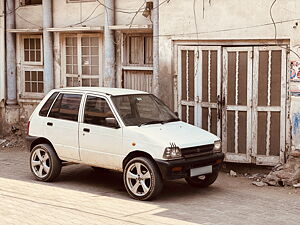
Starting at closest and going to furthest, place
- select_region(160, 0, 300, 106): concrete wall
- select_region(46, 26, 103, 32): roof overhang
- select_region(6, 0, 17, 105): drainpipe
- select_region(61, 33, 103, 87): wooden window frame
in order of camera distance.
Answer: select_region(160, 0, 300, 106): concrete wall → select_region(46, 26, 103, 32): roof overhang → select_region(61, 33, 103, 87): wooden window frame → select_region(6, 0, 17, 105): drainpipe

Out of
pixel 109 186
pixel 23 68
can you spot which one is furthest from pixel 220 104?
pixel 23 68

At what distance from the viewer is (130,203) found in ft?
31.3

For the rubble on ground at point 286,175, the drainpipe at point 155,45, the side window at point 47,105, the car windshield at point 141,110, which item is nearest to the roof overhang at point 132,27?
the drainpipe at point 155,45

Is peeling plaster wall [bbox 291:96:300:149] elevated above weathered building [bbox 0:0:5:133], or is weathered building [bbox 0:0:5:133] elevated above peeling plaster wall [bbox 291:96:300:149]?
weathered building [bbox 0:0:5:133]

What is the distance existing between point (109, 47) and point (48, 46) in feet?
6.74

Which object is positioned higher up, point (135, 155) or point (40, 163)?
point (135, 155)

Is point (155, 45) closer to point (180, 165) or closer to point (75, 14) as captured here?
point (75, 14)

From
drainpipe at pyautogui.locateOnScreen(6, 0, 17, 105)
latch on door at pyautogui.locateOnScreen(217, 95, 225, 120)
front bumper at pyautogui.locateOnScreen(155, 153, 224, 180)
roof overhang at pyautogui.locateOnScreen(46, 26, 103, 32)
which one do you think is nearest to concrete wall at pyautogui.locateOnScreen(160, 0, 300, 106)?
latch on door at pyautogui.locateOnScreen(217, 95, 225, 120)

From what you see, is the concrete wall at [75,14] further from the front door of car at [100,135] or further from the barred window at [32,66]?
the front door of car at [100,135]

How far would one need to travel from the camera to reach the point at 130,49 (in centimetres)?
1470

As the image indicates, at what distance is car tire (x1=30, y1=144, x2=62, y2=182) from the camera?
10.9 m

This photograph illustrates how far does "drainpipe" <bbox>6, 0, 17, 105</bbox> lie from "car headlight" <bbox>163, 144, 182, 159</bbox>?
8.21m

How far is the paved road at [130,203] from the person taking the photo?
855 centimetres

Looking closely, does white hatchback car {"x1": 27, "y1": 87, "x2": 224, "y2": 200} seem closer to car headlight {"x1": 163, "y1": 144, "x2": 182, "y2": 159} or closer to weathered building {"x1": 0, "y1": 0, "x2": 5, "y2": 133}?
car headlight {"x1": 163, "y1": 144, "x2": 182, "y2": 159}
